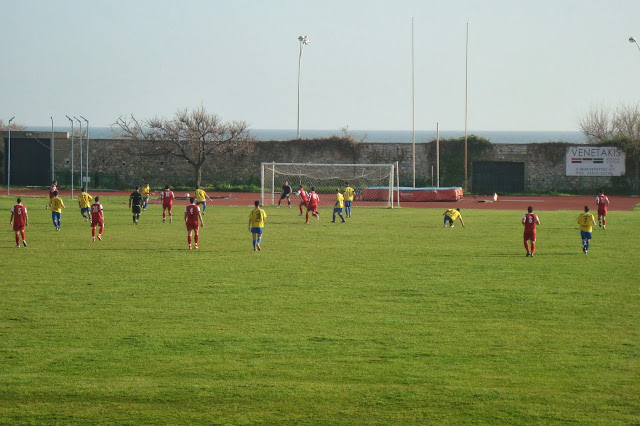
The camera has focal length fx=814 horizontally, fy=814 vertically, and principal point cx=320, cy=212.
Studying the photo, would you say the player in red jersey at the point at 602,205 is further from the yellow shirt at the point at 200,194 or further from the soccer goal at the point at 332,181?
the soccer goal at the point at 332,181

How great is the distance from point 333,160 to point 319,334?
50.6 m

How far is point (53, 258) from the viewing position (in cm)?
2280

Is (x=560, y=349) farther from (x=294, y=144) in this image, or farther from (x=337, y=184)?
(x=294, y=144)

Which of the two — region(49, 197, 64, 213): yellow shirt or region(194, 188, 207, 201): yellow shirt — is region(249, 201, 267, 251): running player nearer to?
region(49, 197, 64, 213): yellow shirt

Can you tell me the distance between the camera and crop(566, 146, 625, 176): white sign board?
197 feet

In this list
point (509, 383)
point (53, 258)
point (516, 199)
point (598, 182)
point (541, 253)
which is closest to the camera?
point (509, 383)

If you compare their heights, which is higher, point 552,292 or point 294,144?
point 294,144

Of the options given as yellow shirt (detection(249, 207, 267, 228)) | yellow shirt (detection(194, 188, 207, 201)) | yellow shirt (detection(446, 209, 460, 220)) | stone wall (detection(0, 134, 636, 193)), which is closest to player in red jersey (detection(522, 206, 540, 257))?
A: yellow shirt (detection(249, 207, 267, 228))

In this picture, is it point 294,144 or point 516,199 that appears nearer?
point 516,199

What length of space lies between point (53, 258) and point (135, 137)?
140 ft

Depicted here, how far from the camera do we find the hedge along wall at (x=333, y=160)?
6075cm

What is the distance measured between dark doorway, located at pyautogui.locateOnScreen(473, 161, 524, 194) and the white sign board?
3.67 m

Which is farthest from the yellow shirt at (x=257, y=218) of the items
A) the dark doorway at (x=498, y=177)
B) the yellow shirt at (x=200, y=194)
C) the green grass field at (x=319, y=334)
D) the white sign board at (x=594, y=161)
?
the white sign board at (x=594, y=161)

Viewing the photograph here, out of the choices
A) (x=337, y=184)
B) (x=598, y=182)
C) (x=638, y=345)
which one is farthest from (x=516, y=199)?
(x=638, y=345)
